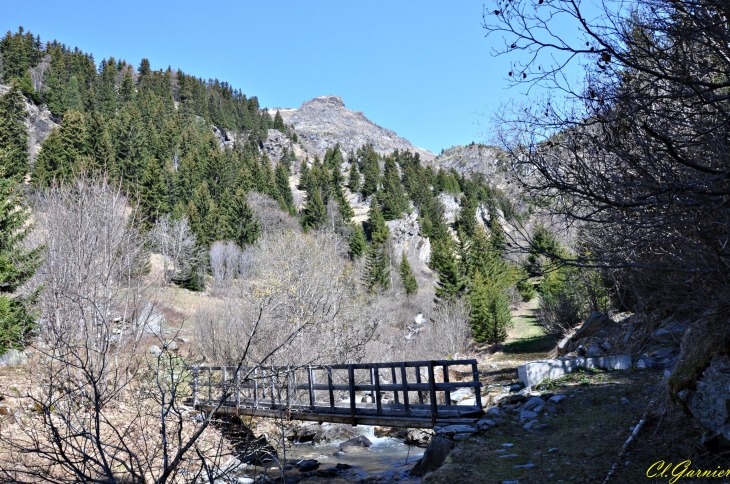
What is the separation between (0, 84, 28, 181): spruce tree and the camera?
3931cm

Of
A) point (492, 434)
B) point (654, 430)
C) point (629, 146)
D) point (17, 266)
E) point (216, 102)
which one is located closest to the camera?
point (629, 146)

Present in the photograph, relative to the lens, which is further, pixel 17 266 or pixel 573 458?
pixel 17 266

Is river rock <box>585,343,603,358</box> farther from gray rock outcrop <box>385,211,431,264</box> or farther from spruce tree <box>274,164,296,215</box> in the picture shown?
spruce tree <box>274,164,296,215</box>

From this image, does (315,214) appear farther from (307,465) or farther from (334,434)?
(307,465)

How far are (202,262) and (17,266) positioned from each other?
25.3 metres

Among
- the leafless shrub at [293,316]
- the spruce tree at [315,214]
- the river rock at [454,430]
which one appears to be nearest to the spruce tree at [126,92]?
the spruce tree at [315,214]

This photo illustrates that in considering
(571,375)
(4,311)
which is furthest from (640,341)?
(4,311)

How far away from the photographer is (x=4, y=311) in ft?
45.5

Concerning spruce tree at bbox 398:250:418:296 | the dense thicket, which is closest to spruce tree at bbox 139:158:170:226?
the dense thicket

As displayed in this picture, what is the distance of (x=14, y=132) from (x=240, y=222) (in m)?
21.7

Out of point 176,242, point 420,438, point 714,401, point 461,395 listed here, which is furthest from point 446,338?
point 176,242

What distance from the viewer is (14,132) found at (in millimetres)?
45750

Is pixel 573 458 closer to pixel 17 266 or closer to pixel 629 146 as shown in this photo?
pixel 629 146

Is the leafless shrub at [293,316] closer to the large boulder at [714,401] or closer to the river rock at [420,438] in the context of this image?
the river rock at [420,438]
